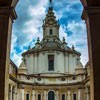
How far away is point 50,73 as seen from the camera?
1793 inches

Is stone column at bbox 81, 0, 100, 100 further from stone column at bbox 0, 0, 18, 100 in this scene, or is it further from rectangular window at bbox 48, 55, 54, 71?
rectangular window at bbox 48, 55, 54, 71

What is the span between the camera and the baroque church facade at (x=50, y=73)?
4206cm

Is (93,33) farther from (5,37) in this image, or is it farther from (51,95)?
(51,95)

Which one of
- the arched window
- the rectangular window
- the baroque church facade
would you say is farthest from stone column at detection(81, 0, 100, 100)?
the rectangular window

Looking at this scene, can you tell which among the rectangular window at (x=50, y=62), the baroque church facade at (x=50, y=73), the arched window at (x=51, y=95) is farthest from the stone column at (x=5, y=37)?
the rectangular window at (x=50, y=62)

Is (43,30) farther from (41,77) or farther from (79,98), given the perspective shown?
(79,98)

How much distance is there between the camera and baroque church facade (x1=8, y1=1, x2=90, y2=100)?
4206cm

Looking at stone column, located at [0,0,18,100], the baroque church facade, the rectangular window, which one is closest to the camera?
stone column, located at [0,0,18,100]

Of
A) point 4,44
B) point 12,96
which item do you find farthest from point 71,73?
point 4,44

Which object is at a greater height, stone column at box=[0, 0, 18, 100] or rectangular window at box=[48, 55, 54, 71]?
rectangular window at box=[48, 55, 54, 71]

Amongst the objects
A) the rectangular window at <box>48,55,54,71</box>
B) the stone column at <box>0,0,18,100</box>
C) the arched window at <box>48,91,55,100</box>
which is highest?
the rectangular window at <box>48,55,54,71</box>

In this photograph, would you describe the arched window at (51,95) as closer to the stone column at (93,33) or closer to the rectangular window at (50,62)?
the rectangular window at (50,62)

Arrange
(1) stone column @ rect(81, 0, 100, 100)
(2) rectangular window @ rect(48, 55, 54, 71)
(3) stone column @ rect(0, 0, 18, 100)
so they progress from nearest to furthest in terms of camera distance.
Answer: (3) stone column @ rect(0, 0, 18, 100), (1) stone column @ rect(81, 0, 100, 100), (2) rectangular window @ rect(48, 55, 54, 71)

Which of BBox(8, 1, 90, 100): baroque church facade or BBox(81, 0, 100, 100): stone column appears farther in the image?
BBox(8, 1, 90, 100): baroque church facade
